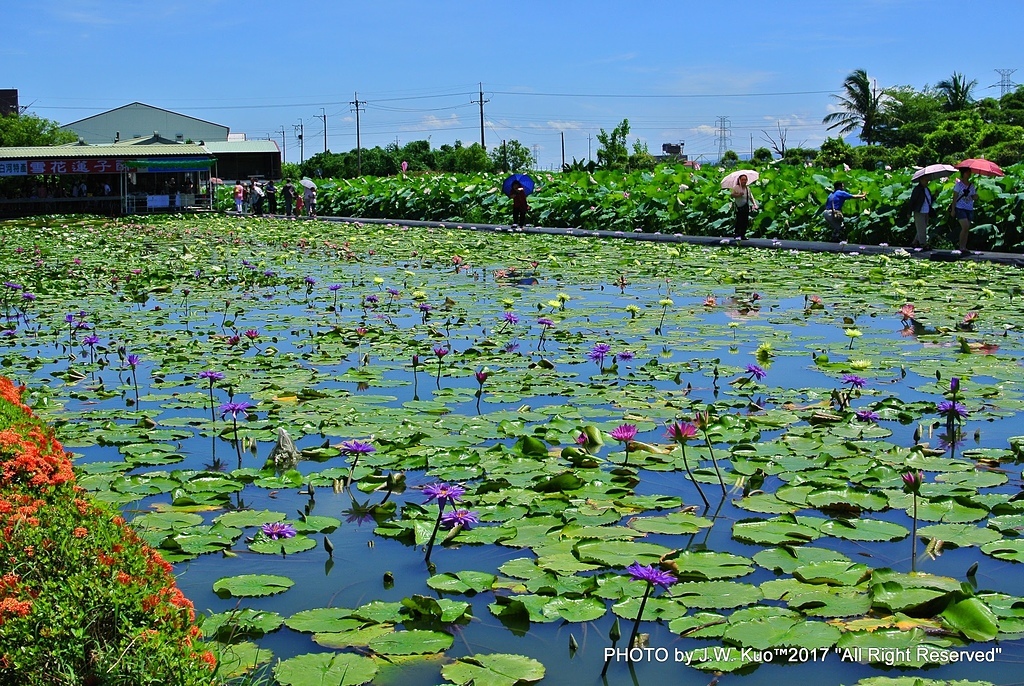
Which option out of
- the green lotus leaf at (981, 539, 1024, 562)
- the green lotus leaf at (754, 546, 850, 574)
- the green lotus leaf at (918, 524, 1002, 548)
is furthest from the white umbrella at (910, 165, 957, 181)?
the green lotus leaf at (754, 546, 850, 574)

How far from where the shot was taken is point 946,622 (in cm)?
263

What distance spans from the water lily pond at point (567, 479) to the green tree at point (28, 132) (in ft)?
165

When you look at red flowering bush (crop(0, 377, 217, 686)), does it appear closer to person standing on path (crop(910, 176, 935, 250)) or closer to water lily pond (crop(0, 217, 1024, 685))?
water lily pond (crop(0, 217, 1024, 685))

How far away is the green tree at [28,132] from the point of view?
52.7 m

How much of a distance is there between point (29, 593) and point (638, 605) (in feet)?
5.12

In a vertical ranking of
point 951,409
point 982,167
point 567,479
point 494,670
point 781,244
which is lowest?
point 494,670

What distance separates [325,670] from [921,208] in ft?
42.3

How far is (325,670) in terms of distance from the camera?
2441mm

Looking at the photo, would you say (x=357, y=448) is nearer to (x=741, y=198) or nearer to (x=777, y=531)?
(x=777, y=531)

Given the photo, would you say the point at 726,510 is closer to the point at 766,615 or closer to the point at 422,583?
the point at 766,615

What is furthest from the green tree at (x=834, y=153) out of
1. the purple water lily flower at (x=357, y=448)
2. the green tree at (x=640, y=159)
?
the purple water lily flower at (x=357, y=448)

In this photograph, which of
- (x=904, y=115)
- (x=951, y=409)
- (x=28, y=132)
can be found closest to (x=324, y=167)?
(x=28, y=132)

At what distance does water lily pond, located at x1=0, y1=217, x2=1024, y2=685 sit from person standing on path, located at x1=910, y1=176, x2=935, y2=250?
493 centimetres

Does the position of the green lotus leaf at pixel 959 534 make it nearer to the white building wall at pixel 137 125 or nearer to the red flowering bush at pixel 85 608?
the red flowering bush at pixel 85 608
